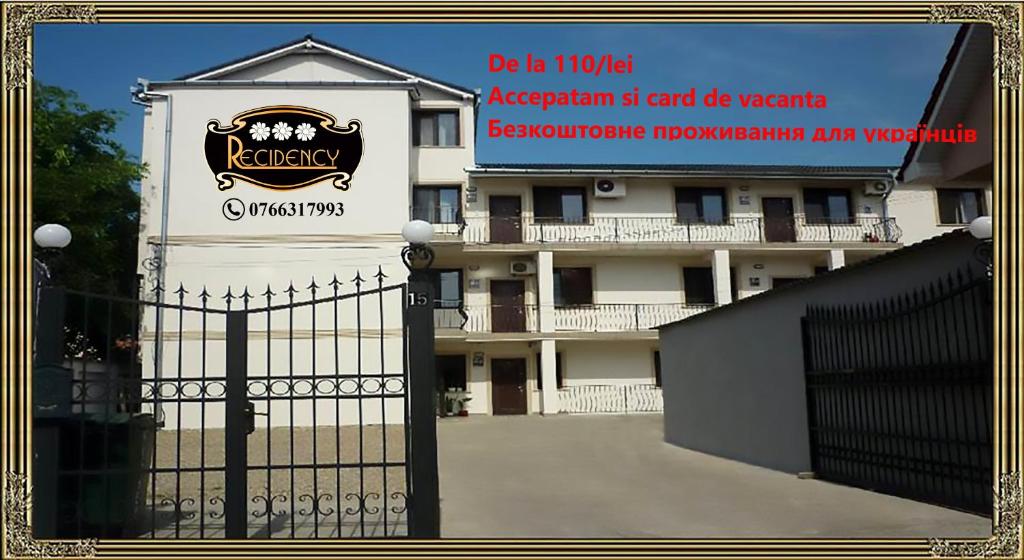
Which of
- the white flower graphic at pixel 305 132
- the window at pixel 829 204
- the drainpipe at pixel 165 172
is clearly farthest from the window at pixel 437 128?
the window at pixel 829 204

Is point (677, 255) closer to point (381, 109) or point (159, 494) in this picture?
point (381, 109)

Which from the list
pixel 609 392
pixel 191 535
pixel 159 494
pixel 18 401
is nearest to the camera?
pixel 18 401

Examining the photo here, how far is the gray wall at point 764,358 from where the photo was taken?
6.93 meters

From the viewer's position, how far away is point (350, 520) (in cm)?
647

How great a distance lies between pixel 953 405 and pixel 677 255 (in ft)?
53.6

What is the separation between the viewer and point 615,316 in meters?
21.9

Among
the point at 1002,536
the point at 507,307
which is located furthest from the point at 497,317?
the point at 1002,536

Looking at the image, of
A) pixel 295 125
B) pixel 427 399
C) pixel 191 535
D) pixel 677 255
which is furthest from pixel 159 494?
pixel 677 255

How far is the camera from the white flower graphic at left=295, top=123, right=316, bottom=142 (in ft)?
54.4

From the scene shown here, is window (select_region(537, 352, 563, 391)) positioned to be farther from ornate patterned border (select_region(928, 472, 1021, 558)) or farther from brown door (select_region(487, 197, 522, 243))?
ornate patterned border (select_region(928, 472, 1021, 558))

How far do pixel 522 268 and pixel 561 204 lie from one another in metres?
2.42

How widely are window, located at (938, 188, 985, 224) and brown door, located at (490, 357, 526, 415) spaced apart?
13.7 meters

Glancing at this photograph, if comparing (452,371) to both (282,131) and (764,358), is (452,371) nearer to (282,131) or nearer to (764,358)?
(282,131)

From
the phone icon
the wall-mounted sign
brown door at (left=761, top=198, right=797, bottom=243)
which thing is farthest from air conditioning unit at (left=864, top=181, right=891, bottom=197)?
the phone icon
